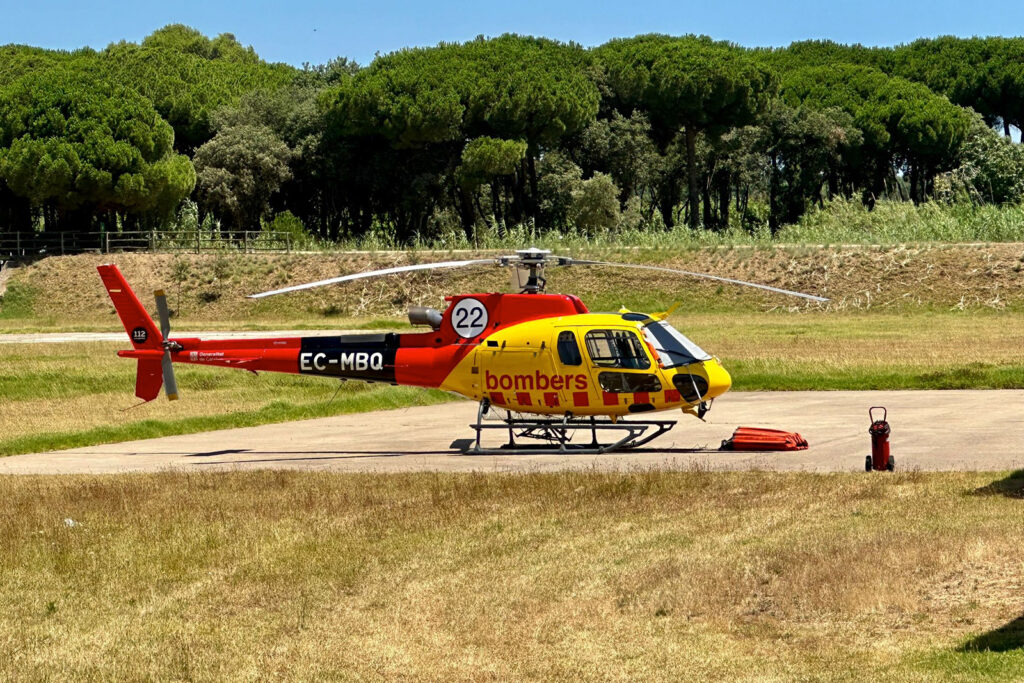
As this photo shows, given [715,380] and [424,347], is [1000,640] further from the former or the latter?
[424,347]

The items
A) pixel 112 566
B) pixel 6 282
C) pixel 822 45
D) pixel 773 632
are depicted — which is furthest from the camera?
pixel 822 45

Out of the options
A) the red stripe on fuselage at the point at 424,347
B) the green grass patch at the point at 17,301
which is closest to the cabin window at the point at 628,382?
the red stripe on fuselage at the point at 424,347

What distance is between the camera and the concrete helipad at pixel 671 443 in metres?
20.2

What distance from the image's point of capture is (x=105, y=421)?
28.0 metres

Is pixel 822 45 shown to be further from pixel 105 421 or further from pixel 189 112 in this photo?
pixel 105 421

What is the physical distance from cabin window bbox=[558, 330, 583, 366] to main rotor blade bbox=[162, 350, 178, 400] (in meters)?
6.52

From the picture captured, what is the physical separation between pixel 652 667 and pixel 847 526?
16.0 ft

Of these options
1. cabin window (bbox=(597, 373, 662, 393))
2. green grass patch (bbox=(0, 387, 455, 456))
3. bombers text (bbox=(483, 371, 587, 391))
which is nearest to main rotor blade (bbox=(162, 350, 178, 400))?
green grass patch (bbox=(0, 387, 455, 456))

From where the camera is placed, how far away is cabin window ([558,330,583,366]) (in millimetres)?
21297

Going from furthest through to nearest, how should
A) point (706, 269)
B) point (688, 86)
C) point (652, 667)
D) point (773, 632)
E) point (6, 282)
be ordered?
point (688, 86)
point (6, 282)
point (706, 269)
point (773, 632)
point (652, 667)

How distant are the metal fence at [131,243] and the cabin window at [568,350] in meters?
49.1

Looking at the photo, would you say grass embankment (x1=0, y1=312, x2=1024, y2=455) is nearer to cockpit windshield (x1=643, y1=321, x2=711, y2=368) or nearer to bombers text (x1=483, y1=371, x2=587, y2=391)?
bombers text (x1=483, y1=371, x2=587, y2=391)

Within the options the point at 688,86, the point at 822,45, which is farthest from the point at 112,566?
the point at 822,45

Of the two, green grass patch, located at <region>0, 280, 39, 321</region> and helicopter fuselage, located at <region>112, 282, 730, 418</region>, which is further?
green grass patch, located at <region>0, 280, 39, 321</region>
